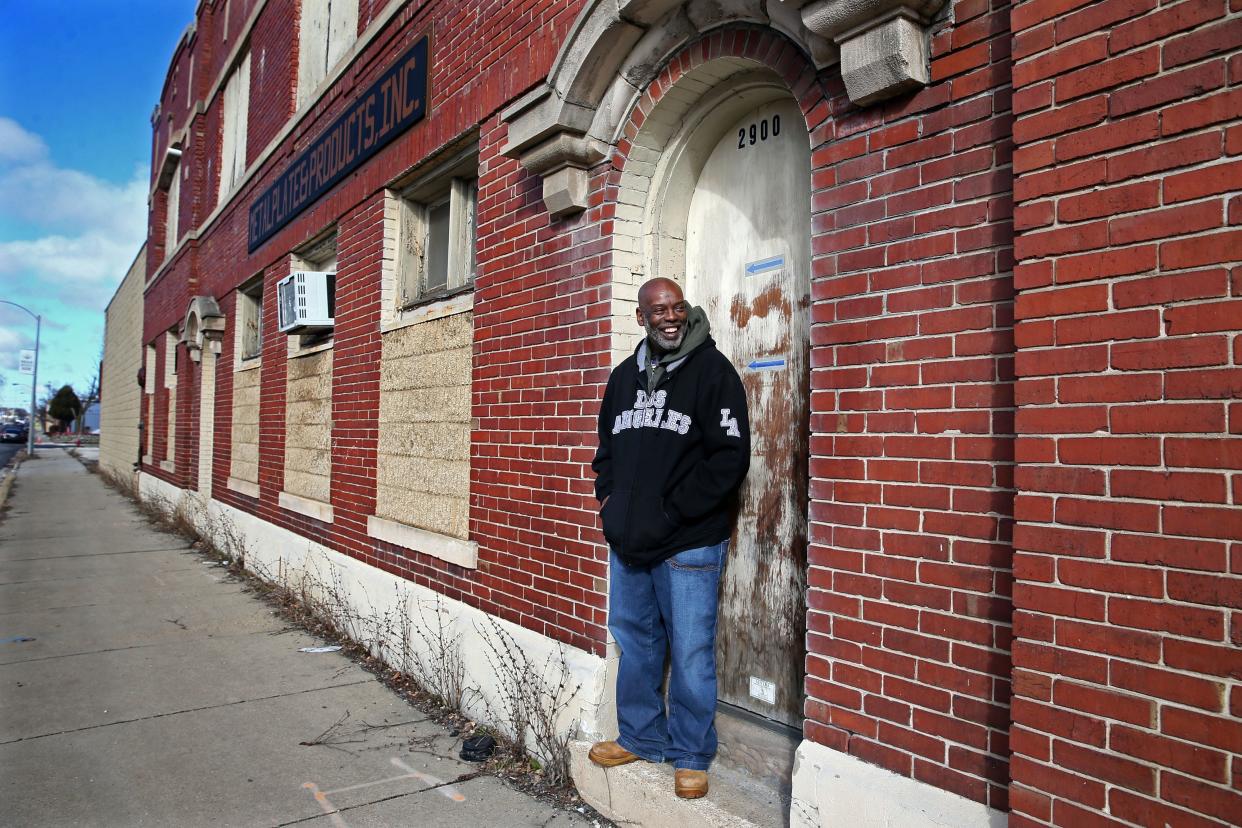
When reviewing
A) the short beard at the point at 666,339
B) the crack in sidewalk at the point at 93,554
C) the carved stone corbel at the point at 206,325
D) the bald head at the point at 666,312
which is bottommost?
the crack in sidewalk at the point at 93,554

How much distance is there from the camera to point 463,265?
18.3ft

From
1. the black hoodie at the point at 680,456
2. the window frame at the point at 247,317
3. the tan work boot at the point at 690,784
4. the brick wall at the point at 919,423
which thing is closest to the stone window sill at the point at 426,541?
the black hoodie at the point at 680,456

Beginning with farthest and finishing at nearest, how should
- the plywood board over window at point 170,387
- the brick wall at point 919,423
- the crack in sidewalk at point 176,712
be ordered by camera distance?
the plywood board over window at point 170,387 < the crack in sidewalk at point 176,712 < the brick wall at point 919,423

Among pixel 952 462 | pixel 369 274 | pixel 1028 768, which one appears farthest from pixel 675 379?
pixel 369 274

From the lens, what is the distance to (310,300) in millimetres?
7516

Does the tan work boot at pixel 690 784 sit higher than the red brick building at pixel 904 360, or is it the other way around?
the red brick building at pixel 904 360

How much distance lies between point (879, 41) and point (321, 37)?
7.43 m

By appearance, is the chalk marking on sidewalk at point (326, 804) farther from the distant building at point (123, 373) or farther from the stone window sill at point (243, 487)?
the distant building at point (123, 373)

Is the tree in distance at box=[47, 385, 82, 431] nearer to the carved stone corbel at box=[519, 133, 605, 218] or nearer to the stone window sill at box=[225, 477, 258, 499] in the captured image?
the stone window sill at box=[225, 477, 258, 499]

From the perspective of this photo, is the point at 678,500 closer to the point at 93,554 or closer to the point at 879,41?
the point at 879,41

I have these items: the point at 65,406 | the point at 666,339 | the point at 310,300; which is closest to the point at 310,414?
the point at 310,300

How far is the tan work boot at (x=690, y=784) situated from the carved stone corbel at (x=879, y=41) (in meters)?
2.54

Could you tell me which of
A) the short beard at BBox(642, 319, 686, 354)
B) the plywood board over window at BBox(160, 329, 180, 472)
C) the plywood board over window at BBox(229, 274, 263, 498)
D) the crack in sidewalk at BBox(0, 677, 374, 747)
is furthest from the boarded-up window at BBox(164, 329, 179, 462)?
the short beard at BBox(642, 319, 686, 354)

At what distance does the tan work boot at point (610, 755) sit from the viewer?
135 inches
